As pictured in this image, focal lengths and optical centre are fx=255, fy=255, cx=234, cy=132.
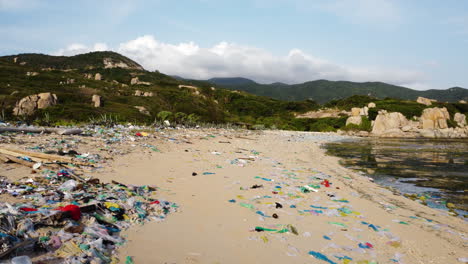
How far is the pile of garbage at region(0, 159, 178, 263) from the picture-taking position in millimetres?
2115

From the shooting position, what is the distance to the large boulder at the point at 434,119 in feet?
147

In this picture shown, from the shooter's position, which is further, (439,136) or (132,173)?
(439,136)

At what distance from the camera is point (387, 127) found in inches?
1766

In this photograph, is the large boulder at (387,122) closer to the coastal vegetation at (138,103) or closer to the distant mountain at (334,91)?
the coastal vegetation at (138,103)

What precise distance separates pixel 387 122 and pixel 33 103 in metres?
59.6

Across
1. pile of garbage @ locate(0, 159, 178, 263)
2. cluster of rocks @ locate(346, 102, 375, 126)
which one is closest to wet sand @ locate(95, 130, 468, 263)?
pile of garbage @ locate(0, 159, 178, 263)

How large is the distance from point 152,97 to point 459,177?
221 ft

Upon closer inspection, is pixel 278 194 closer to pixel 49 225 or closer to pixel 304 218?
pixel 304 218

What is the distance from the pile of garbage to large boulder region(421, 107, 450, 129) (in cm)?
5409

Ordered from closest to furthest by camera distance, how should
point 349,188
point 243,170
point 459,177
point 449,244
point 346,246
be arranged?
1. point 346,246
2. point 449,244
3. point 349,188
4. point 243,170
5. point 459,177

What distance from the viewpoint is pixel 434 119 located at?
A: 45719mm

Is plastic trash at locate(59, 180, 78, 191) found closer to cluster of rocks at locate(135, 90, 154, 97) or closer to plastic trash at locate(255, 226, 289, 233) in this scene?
plastic trash at locate(255, 226, 289, 233)

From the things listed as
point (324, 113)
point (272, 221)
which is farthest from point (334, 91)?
point (272, 221)

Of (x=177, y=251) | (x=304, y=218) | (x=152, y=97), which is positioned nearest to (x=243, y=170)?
(x=304, y=218)
